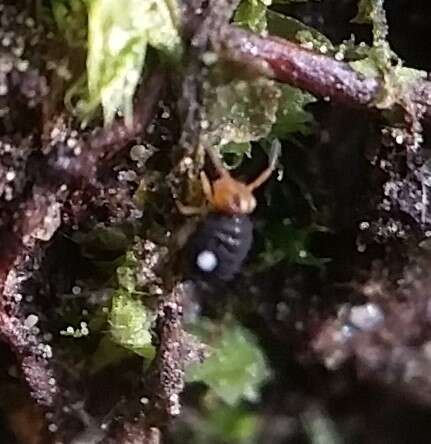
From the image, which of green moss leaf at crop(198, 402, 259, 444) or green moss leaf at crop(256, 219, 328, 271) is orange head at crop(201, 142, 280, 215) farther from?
green moss leaf at crop(198, 402, 259, 444)

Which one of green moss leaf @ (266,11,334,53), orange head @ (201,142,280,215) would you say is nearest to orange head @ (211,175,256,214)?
orange head @ (201,142,280,215)

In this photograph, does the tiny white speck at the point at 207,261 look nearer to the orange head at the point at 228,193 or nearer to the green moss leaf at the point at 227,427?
the orange head at the point at 228,193

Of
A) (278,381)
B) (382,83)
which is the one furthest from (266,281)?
(382,83)

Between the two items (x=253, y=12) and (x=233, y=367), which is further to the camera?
(x=233, y=367)

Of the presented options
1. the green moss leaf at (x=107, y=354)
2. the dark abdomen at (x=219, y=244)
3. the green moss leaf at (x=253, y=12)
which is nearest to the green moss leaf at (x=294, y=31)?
the green moss leaf at (x=253, y=12)

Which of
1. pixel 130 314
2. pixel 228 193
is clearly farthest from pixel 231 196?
pixel 130 314

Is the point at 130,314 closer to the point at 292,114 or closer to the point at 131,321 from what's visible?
the point at 131,321

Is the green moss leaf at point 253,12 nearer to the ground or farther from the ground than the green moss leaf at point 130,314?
farther from the ground
